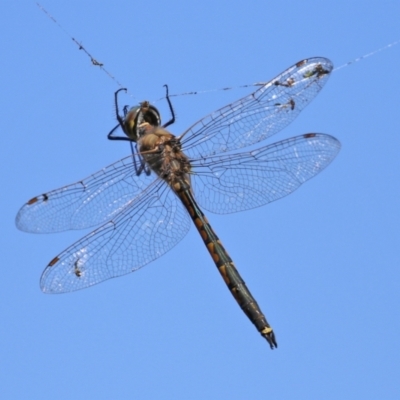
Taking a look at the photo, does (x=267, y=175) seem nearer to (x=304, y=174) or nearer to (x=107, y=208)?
(x=304, y=174)

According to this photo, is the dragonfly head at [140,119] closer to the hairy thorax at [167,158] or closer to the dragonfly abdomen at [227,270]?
the hairy thorax at [167,158]

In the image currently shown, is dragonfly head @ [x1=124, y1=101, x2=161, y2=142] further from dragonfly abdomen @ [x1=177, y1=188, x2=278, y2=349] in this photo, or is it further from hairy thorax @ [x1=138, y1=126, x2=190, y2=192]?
dragonfly abdomen @ [x1=177, y1=188, x2=278, y2=349]

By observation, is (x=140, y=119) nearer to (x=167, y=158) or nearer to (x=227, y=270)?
(x=167, y=158)

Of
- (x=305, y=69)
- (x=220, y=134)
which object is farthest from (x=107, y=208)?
(x=305, y=69)

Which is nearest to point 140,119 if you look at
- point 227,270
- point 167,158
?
point 167,158

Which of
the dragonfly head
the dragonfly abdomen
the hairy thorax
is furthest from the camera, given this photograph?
the dragonfly head

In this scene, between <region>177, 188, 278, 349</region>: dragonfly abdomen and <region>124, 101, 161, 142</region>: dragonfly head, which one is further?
<region>124, 101, 161, 142</region>: dragonfly head

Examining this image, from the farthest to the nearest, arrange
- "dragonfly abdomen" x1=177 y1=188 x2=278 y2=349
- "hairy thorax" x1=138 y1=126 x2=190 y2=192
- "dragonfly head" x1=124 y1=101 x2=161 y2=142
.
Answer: "dragonfly head" x1=124 y1=101 x2=161 y2=142, "hairy thorax" x1=138 y1=126 x2=190 y2=192, "dragonfly abdomen" x1=177 y1=188 x2=278 y2=349
